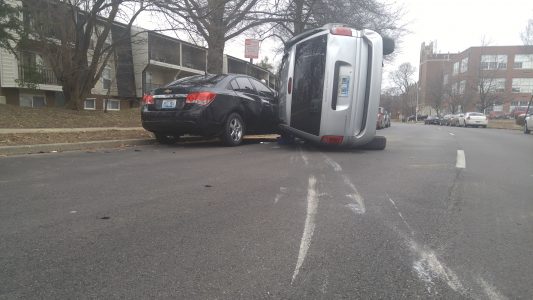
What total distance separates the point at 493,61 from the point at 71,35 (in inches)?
2823

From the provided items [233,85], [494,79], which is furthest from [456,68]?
[233,85]

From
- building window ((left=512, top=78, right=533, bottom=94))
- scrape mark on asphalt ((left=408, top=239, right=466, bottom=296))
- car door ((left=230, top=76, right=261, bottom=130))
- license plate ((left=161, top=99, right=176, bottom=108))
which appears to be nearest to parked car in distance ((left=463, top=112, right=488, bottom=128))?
car door ((left=230, top=76, right=261, bottom=130))

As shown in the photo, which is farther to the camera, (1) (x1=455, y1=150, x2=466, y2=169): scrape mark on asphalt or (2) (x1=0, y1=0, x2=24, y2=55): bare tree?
(2) (x1=0, y1=0, x2=24, y2=55): bare tree

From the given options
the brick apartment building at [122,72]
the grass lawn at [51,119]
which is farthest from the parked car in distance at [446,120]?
the grass lawn at [51,119]

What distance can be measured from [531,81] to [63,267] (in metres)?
85.8

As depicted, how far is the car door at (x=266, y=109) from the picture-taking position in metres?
10.5

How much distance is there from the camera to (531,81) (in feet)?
241

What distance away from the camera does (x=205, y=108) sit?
8742mm

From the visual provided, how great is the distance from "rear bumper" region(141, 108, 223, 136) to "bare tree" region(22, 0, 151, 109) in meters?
4.82

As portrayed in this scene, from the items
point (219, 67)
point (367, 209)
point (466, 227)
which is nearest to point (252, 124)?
point (367, 209)

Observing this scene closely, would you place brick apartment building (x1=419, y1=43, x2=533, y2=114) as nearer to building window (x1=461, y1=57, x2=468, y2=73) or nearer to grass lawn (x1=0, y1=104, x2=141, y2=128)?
building window (x1=461, y1=57, x2=468, y2=73)

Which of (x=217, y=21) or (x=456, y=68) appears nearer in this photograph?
(x=217, y=21)

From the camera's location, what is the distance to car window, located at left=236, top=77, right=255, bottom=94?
9.83 m

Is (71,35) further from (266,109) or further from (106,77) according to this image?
(106,77)
